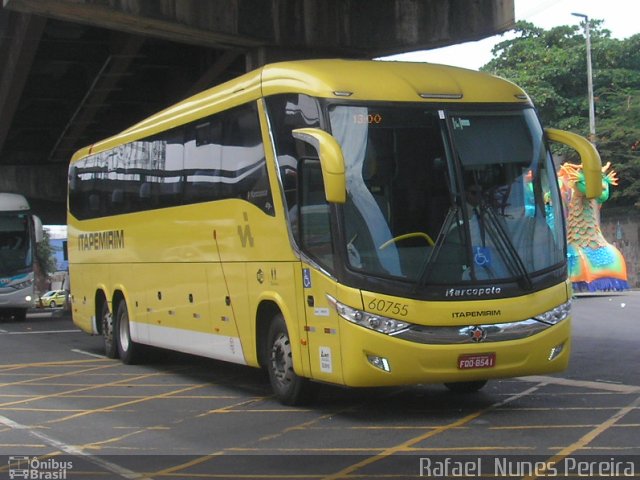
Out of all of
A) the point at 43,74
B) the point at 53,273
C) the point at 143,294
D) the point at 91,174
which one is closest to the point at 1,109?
the point at 43,74

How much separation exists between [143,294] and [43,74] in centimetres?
1393

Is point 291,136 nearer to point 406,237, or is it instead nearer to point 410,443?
point 406,237

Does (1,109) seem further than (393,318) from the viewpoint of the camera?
Yes

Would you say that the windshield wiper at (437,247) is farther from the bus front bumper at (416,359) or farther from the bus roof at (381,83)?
the bus roof at (381,83)

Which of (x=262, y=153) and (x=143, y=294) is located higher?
(x=262, y=153)

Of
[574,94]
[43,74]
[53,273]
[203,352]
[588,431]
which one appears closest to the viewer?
[588,431]

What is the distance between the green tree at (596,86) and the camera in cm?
4338

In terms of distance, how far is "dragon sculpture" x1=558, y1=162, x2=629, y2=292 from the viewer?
32469mm

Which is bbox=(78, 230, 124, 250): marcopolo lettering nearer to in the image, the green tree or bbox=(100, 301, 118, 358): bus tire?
bbox=(100, 301, 118, 358): bus tire

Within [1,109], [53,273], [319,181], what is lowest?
[53,273]

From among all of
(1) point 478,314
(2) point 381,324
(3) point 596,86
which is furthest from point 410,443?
(3) point 596,86

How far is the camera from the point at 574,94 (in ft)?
155

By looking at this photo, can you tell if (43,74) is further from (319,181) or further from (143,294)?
(319,181)

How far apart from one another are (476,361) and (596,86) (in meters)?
40.2
